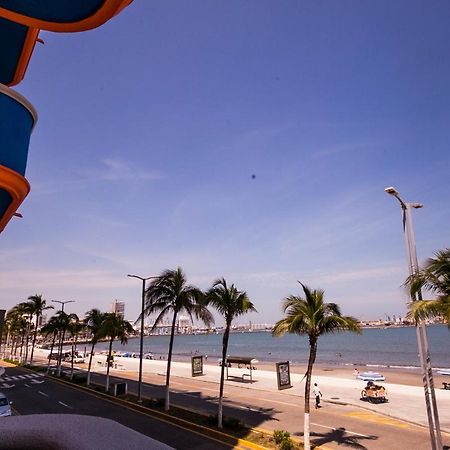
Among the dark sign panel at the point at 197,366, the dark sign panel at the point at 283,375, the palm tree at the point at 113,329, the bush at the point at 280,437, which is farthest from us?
the dark sign panel at the point at 197,366

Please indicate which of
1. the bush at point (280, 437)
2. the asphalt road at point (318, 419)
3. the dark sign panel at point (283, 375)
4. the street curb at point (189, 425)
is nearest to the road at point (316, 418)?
the asphalt road at point (318, 419)

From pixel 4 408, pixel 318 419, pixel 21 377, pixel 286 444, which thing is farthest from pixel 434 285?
pixel 21 377

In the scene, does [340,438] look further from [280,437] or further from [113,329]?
[113,329]

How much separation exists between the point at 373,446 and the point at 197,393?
20358mm

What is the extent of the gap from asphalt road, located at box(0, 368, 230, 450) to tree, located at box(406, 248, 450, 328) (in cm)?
1119

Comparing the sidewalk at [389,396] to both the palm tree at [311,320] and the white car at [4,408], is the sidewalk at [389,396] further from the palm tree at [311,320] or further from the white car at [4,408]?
the white car at [4,408]

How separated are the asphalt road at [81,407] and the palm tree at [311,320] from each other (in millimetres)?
6104

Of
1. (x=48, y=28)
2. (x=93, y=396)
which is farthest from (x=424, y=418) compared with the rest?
(x=48, y=28)

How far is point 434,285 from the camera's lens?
40.6ft

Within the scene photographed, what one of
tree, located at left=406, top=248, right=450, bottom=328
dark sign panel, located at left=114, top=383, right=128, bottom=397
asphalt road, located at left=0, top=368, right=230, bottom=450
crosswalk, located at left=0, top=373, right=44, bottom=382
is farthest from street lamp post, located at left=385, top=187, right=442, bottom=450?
crosswalk, located at left=0, top=373, right=44, bottom=382

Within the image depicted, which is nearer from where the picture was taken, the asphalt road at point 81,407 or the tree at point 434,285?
the tree at point 434,285

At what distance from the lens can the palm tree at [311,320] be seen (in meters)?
17.0

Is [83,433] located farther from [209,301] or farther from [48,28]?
[209,301]

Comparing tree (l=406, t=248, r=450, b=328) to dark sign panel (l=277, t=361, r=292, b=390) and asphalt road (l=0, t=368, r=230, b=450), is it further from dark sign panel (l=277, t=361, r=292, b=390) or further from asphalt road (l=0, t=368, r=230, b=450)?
dark sign panel (l=277, t=361, r=292, b=390)
